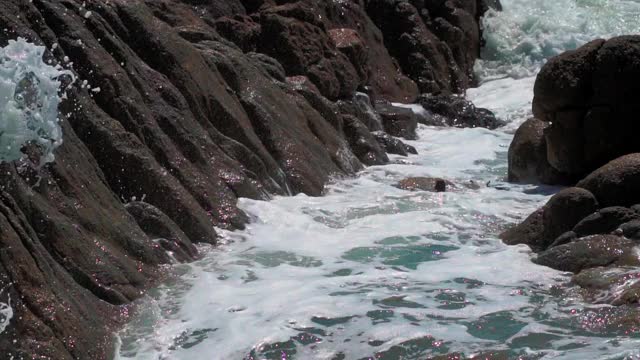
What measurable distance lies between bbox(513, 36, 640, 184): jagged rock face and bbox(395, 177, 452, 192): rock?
61.6 inches

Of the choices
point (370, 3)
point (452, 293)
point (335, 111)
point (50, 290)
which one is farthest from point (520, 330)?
point (370, 3)

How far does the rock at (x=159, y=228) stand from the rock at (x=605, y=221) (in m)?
3.49

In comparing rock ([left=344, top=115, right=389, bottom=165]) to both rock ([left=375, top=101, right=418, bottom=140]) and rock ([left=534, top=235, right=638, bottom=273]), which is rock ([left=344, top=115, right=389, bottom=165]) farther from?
rock ([left=534, top=235, right=638, bottom=273])

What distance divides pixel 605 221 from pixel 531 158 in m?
4.85

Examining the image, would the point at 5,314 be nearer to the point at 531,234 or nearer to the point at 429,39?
the point at 531,234

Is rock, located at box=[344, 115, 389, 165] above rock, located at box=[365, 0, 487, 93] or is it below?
below

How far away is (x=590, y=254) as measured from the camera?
30.7 ft

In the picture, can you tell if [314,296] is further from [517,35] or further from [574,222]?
[517,35]

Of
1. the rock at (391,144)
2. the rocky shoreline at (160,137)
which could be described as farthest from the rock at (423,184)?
the rock at (391,144)

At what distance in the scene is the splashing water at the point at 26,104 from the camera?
274 inches

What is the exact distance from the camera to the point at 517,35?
26125mm

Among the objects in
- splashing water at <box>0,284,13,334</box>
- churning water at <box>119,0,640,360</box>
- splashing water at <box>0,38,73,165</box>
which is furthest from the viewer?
churning water at <box>119,0,640,360</box>

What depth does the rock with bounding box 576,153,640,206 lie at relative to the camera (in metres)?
10.2

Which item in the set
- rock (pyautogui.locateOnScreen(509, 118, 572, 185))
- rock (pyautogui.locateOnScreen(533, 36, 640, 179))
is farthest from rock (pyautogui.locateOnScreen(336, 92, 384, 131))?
rock (pyautogui.locateOnScreen(533, 36, 640, 179))
